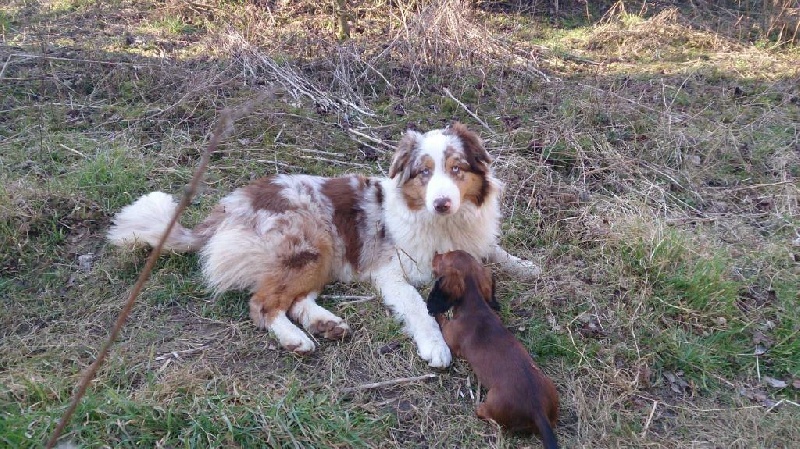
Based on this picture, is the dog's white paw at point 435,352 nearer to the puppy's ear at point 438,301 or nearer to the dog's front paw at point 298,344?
the puppy's ear at point 438,301

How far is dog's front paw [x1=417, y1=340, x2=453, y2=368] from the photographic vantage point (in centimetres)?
349

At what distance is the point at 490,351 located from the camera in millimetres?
3111

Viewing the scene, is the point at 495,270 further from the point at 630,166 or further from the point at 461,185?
the point at 630,166

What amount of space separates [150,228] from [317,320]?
149 centimetres

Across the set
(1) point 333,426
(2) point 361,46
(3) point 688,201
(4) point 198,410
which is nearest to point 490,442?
(1) point 333,426

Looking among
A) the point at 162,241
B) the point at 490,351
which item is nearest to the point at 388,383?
the point at 490,351

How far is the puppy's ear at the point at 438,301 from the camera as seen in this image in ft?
11.2

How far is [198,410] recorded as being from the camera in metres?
2.94

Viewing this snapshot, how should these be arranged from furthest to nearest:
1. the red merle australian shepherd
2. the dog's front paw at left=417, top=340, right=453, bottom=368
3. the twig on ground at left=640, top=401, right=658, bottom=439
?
1. the red merle australian shepherd
2. the dog's front paw at left=417, top=340, right=453, bottom=368
3. the twig on ground at left=640, top=401, right=658, bottom=439

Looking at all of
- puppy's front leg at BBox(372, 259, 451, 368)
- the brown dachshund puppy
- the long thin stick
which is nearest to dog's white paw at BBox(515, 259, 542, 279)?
the brown dachshund puppy

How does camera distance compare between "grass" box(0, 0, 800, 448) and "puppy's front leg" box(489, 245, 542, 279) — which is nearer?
"grass" box(0, 0, 800, 448)

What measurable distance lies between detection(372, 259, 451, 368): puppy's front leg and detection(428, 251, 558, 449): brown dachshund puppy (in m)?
0.08

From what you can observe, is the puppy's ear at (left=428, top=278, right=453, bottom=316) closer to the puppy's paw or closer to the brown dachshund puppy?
the brown dachshund puppy

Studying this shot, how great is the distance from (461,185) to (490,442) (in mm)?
1741
